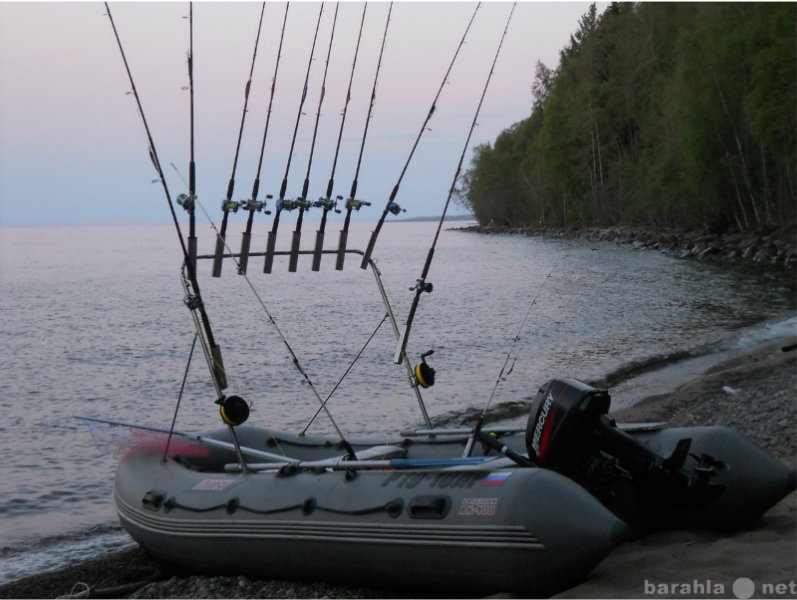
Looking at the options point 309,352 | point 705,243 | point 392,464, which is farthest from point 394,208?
point 705,243

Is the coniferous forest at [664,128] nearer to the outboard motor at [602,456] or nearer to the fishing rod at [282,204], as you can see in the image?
the fishing rod at [282,204]

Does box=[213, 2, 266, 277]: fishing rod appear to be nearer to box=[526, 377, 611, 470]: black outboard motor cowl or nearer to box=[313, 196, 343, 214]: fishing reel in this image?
box=[313, 196, 343, 214]: fishing reel

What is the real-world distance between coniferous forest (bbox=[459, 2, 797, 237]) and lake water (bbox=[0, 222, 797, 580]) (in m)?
6.78

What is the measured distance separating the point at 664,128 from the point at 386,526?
131 feet

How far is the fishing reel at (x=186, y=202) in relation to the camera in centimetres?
562

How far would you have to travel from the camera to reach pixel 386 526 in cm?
472

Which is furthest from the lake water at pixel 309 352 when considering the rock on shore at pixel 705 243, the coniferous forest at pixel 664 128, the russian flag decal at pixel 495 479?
the coniferous forest at pixel 664 128

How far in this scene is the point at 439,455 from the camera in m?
6.07

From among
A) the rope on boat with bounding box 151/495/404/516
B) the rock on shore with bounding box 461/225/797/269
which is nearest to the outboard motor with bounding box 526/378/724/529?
the rope on boat with bounding box 151/495/404/516

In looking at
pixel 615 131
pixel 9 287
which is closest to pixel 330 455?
pixel 9 287

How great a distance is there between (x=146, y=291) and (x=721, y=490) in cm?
2498

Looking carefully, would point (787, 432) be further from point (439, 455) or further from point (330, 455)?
point (330, 455)

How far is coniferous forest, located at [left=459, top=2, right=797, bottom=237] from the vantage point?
30.9 metres

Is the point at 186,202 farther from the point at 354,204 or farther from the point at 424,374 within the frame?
the point at 424,374
